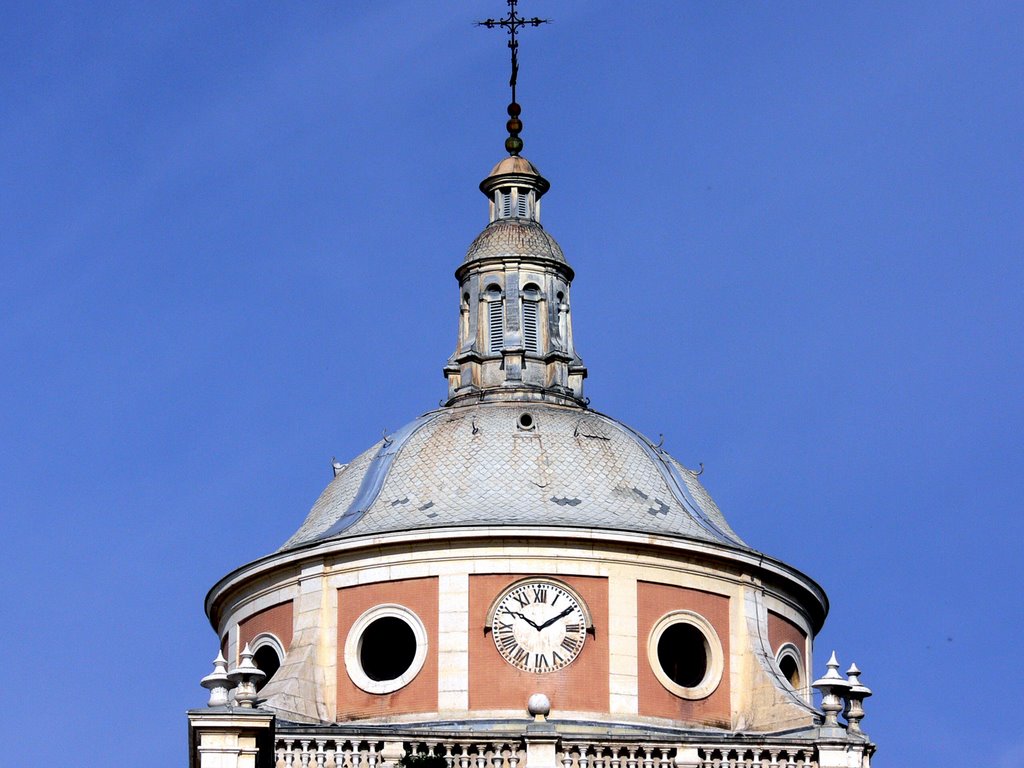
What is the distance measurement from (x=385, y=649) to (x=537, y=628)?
3345 mm

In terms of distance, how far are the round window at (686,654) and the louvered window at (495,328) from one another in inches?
347

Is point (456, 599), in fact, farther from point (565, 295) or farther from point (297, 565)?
point (565, 295)

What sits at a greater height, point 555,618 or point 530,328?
point 530,328

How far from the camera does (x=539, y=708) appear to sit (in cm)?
5709

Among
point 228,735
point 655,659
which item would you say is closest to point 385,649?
point 655,659

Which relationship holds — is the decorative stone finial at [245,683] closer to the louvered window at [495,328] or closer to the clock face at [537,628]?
the clock face at [537,628]

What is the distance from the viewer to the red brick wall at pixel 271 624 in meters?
63.0

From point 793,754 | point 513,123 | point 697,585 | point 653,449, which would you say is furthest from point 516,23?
point 793,754

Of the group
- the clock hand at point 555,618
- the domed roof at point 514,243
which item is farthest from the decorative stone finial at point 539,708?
the domed roof at point 514,243

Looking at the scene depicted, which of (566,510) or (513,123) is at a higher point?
(513,123)

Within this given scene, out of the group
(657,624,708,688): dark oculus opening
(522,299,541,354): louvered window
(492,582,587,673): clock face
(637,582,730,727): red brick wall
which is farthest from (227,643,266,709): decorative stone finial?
(522,299,541,354): louvered window

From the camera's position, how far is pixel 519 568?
201ft

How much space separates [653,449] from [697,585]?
189 inches

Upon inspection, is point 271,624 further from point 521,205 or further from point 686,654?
point 521,205
